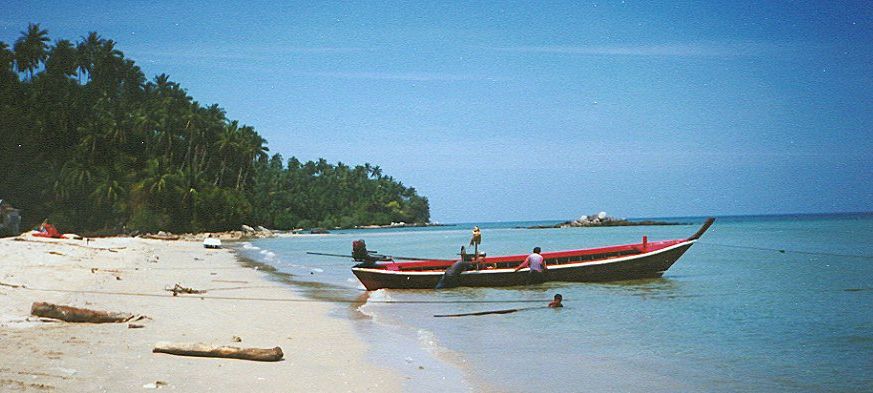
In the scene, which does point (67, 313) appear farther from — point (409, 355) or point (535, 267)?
point (535, 267)

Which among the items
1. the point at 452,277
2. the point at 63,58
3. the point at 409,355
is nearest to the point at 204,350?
the point at 409,355

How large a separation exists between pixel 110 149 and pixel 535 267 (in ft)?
216

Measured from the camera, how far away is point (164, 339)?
9820 millimetres

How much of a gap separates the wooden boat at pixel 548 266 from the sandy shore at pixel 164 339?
3.29 metres

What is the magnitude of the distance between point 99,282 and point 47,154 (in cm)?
6017

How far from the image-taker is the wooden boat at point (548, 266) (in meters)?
21.7

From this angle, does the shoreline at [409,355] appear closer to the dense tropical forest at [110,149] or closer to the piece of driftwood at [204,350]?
the piece of driftwood at [204,350]

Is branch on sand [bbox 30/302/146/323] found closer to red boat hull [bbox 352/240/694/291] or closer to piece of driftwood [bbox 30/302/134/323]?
piece of driftwood [bbox 30/302/134/323]

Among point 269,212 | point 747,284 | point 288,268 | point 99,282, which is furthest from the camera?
point 269,212

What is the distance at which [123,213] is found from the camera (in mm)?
73500

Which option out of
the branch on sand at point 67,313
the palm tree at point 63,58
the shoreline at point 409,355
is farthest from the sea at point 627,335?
the palm tree at point 63,58

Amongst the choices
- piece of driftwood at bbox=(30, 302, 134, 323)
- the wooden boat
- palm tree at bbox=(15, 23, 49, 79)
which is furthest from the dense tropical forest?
piece of driftwood at bbox=(30, 302, 134, 323)

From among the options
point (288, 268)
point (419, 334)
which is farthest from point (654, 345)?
point (288, 268)

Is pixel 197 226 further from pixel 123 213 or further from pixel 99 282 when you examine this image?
pixel 99 282
